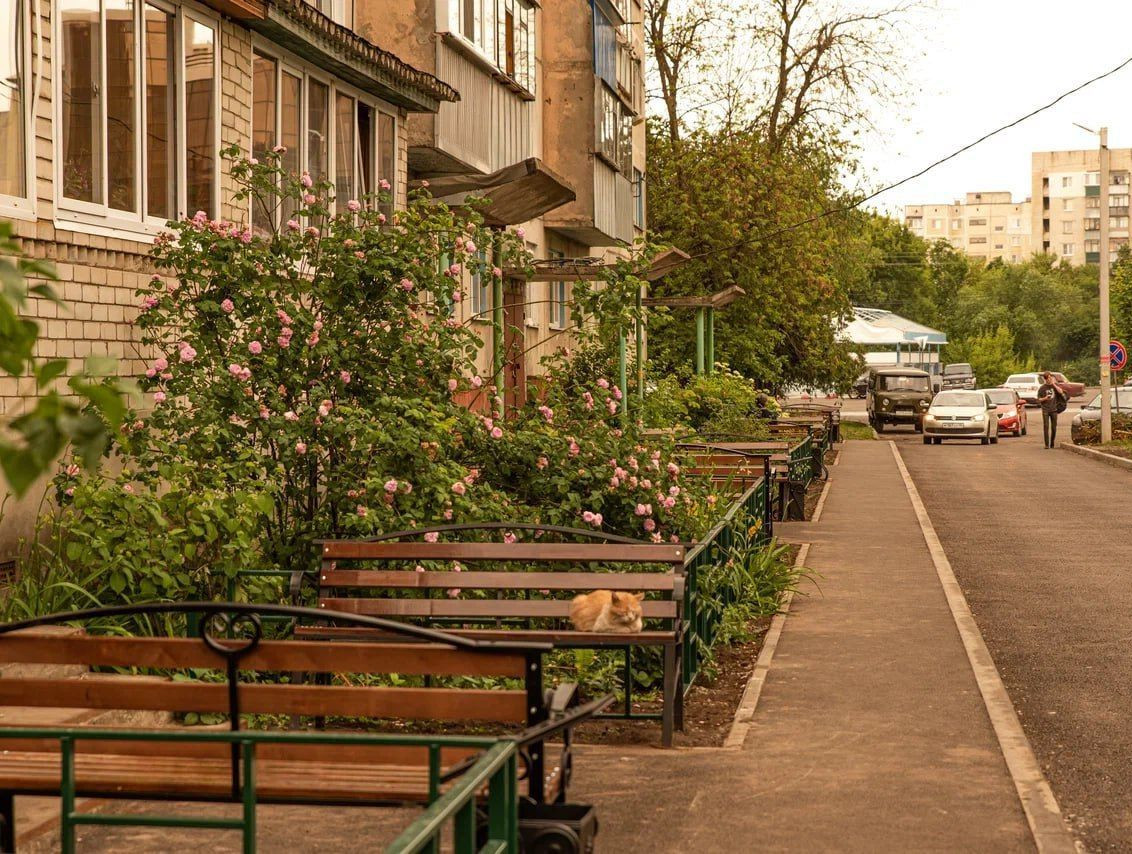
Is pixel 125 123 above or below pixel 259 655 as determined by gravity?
above

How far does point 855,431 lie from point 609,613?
139 ft

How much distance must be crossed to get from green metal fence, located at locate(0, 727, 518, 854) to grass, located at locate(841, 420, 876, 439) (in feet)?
140

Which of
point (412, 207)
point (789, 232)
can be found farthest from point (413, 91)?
point (789, 232)

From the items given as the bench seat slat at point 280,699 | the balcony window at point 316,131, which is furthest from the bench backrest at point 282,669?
the balcony window at point 316,131

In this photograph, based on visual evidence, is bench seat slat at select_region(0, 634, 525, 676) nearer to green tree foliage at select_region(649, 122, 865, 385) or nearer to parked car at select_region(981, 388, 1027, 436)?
green tree foliage at select_region(649, 122, 865, 385)

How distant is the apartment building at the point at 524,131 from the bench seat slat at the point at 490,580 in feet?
11.7

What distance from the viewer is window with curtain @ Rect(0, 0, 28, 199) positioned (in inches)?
336

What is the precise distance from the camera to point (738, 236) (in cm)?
4175

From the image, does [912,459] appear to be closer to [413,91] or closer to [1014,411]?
[1014,411]

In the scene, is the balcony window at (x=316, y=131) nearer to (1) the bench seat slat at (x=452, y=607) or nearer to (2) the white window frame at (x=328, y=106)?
(2) the white window frame at (x=328, y=106)

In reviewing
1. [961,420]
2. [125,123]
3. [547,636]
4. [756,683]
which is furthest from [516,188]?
[961,420]

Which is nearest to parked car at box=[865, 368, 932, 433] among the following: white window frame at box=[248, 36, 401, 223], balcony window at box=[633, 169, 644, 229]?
balcony window at box=[633, 169, 644, 229]

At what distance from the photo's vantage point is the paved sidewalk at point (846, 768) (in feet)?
18.3

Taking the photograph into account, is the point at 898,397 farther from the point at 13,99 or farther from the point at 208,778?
the point at 208,778
